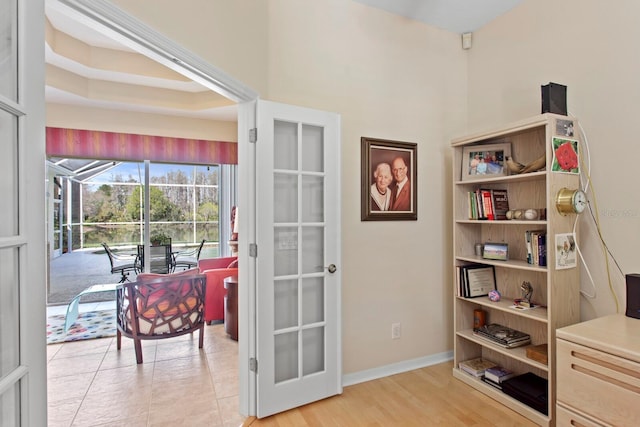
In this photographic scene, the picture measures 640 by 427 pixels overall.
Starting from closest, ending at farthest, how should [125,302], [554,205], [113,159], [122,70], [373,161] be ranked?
[554,205] → [373,161] → [125,302] → [122,70] → [113,159]

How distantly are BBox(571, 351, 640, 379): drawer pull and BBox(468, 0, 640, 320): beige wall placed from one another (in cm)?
69

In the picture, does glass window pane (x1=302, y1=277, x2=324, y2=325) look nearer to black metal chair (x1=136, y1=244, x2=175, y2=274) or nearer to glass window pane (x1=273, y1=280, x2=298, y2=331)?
glass window pane (x1=273, y1=280, x2=298, y2=331)

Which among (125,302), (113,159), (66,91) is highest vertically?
(66,91)

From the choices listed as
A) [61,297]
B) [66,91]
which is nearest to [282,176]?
[66,91]

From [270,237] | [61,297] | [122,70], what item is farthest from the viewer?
[61,297]

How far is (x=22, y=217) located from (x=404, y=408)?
2.42 m

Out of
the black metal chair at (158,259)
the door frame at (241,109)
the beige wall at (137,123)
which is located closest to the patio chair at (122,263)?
the black metal chair at (158,259)

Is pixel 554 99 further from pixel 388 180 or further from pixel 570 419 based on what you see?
pixel 570 419

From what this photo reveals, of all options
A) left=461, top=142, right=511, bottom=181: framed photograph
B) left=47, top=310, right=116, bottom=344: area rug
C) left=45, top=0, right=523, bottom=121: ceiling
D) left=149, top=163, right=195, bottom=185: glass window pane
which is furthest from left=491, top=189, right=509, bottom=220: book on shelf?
left=149, top=163, right=195, bottom=185: glass window pane

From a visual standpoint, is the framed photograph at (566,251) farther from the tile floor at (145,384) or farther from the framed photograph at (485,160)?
the tile floor at (145,384)

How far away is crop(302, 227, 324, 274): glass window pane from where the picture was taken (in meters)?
2.42

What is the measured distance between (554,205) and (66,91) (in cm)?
488

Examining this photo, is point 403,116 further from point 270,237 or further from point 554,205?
point 270,237

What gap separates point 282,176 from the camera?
233 cm
